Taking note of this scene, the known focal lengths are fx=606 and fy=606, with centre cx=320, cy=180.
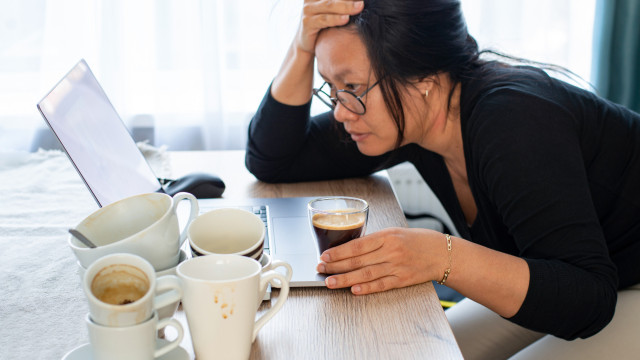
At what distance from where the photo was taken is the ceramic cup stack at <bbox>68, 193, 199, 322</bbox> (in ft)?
2.03

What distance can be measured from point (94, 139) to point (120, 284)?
1.82 feet

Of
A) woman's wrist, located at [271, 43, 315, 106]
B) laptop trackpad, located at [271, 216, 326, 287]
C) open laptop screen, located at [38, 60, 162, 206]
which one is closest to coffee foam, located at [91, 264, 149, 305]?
laptop trackpad, located at [271, 216, 326, 287]

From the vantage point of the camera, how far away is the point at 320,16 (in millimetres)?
1111

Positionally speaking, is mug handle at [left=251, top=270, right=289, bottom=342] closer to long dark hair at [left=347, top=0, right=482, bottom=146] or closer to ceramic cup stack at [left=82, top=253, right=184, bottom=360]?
ceramic cup stack at [left=82, top=253, right=184, bottom=360]

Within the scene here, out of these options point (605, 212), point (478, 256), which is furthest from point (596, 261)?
point (605, 212)

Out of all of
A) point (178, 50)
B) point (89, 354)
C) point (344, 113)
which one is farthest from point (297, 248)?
point (178, 50)

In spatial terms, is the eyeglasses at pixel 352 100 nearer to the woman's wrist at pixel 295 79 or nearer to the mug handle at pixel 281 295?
the woman's wrist at pixel 295 79

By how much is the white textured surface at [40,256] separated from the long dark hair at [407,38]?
1.97 ft

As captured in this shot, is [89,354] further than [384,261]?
No

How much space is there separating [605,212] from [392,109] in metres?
0.43

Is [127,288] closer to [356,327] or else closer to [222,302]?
[222,302]

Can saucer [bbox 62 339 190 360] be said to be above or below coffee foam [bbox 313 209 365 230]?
below

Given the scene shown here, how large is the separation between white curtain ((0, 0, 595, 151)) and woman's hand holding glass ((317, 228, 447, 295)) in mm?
1293

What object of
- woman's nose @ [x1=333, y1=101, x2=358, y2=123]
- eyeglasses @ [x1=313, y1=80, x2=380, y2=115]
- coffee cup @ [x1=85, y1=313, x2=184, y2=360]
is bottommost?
coffee cup @ [x1=85, y1=313, x2=184, y2=360]
